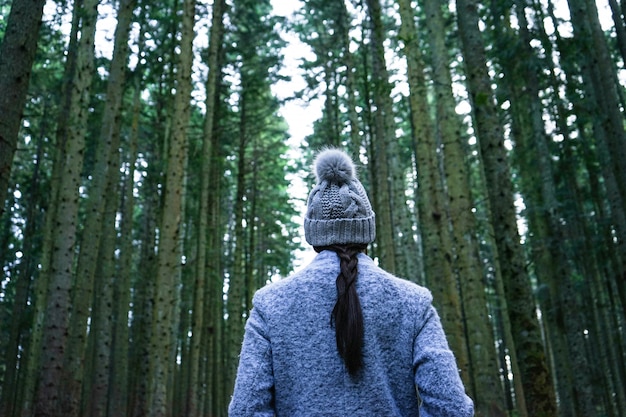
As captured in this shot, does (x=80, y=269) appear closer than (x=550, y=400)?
No

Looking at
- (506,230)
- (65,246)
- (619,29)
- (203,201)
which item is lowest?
(506,230)

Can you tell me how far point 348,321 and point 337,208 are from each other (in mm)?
491

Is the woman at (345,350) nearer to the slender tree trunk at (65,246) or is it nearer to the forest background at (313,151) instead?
the forest background at (313,151)

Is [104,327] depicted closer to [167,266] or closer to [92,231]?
[92,231]

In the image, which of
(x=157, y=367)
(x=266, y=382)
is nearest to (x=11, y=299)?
(x=157, y=367)

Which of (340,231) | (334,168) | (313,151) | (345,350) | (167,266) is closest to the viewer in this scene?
(345,350)

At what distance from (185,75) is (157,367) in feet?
18.6

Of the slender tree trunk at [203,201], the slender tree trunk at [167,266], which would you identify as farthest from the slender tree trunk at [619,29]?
the slender tree trunk at [203,201]

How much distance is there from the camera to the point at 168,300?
9961 mm

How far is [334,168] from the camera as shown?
90.5 inches

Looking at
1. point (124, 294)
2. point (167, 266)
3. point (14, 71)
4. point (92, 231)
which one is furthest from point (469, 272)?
point (124, 294)

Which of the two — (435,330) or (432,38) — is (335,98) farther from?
(435,330)

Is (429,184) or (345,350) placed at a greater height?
(429,184)

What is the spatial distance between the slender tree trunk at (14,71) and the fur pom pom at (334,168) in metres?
3.68
